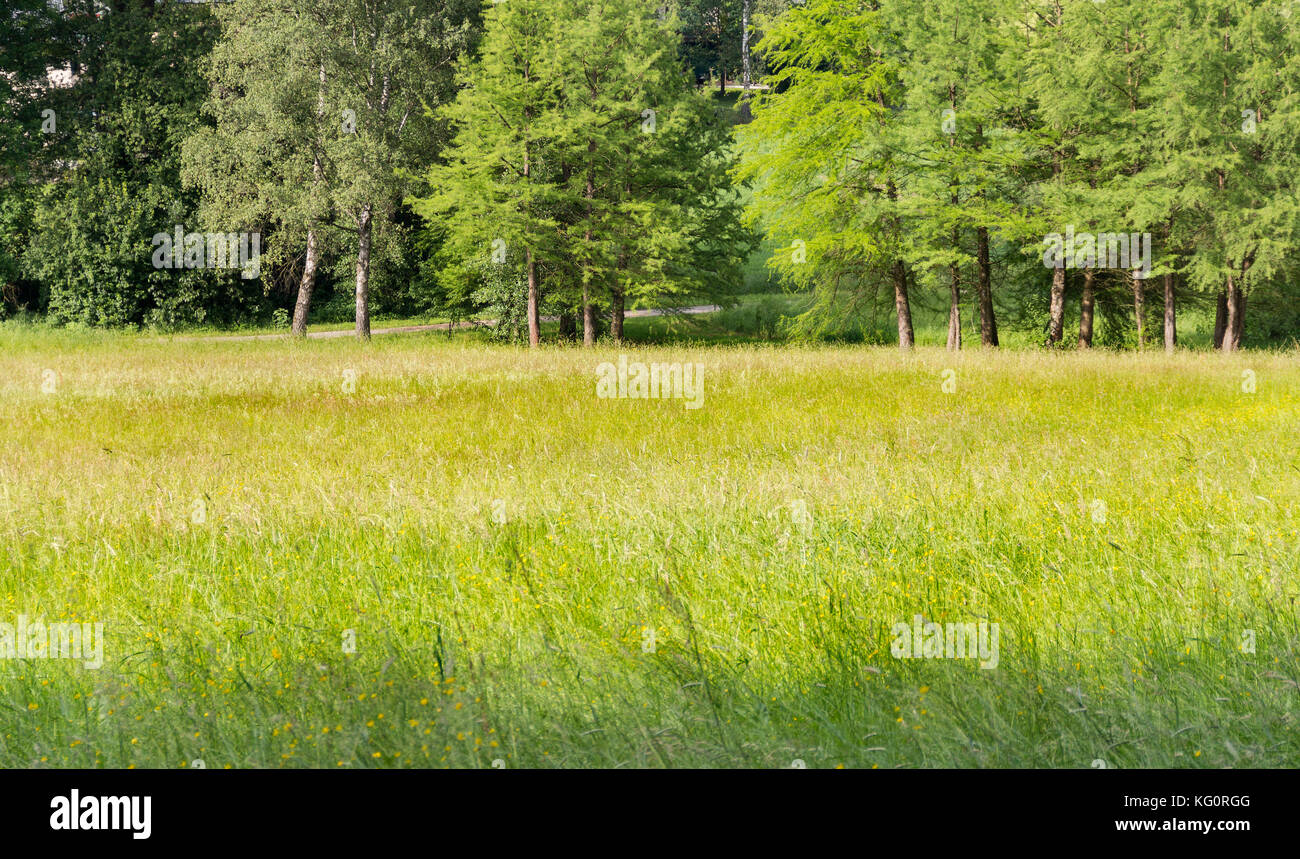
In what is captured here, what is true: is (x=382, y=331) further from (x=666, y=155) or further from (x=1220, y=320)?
(x=1220, y=320)

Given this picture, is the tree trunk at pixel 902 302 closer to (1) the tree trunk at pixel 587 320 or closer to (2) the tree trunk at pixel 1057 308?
(2) the tree trunk at pixel 1057 308

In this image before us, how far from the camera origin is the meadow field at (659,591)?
3.89 meters

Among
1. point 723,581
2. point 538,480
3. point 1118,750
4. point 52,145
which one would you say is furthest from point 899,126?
point 52,145

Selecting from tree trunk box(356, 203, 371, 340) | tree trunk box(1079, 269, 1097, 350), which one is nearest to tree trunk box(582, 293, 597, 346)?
tree trunk box(356, 203, 371, 340)

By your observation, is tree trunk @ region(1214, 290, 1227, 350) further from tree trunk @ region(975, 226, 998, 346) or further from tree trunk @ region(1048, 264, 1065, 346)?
tree trunk @ region(975, 226, 998, 346)

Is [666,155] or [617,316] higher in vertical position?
[666,155]

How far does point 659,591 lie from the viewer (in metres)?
5.87

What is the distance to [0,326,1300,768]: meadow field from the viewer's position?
12.8 feet

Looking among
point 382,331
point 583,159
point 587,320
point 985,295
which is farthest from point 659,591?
point 382,331

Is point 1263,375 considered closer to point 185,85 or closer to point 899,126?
point 899,126

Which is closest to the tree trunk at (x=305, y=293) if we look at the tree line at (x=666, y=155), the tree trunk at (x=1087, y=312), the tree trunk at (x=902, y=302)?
the tree line at (x=666, y=155)

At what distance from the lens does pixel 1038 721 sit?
4016 millimetres

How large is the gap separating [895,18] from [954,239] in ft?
22.5

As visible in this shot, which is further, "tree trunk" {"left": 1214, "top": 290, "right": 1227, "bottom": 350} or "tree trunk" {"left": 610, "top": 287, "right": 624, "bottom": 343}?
"tree trunk" {"left": 610, "top": 287, "right": 624, "bottom": 343}
